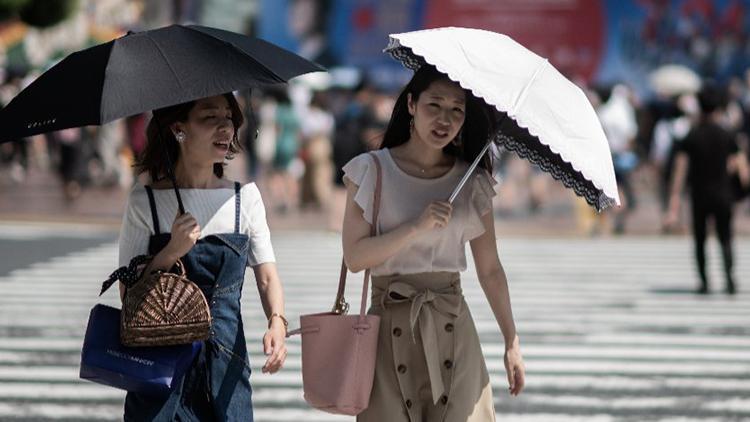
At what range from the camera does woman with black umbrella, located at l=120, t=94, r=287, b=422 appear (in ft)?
15.4

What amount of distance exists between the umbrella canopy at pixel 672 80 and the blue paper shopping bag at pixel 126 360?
32.7 metres

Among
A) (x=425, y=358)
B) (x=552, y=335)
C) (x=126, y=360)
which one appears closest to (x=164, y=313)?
(x=126, y=360)

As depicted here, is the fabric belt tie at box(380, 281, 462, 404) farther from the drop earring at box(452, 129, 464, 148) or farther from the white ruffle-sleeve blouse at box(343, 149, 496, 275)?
the drop earring at box(452, 129, 464, 148)

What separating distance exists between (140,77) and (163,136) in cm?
27

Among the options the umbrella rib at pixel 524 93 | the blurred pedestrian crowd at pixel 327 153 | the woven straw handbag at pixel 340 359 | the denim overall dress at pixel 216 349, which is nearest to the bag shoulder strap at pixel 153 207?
the denim overall dress at pixel 216 349

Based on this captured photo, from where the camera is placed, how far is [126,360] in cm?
458

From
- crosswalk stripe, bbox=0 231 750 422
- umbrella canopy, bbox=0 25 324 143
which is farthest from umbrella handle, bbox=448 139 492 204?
crosswalk stripe, bbox=0 231 750 422

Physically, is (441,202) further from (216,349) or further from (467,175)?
(216,349)

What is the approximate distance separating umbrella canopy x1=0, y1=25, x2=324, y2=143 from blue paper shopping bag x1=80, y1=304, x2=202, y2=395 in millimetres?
580

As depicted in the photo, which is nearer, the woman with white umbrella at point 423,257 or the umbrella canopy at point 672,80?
the woman with white umbrella at point 423,257

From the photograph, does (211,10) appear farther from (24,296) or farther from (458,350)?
(458,350)

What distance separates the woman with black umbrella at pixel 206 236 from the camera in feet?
15.4

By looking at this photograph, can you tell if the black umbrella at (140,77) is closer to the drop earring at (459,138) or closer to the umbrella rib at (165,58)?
the umbrella rib at (165,58)

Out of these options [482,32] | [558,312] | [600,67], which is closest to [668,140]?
[558,312]
